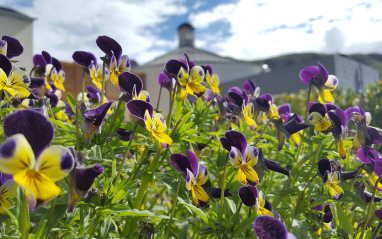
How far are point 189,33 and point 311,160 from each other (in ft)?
67.1

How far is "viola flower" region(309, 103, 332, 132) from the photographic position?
4.27ft

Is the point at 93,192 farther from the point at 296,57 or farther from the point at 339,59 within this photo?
the point at 296,57

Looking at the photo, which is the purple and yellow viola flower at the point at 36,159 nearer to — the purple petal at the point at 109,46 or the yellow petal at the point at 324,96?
the purple petal at the point at 109,46

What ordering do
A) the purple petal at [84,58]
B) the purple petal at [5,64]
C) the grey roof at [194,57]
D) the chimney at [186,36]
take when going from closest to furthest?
the purple petal at [5,64] < the purple petal at [84,58] < the grey roof at [194,57] < the chimney at [186,36]

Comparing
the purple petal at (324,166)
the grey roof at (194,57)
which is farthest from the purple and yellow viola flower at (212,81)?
the grey roof at (194,57)

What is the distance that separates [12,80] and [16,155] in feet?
1.80

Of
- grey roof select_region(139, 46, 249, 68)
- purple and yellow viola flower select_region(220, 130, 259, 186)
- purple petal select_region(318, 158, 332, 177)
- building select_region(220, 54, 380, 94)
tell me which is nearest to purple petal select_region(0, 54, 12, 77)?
purple and yellow viola flower select_region(220, 130, 259, 186)

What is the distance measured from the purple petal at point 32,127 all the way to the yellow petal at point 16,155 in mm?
29

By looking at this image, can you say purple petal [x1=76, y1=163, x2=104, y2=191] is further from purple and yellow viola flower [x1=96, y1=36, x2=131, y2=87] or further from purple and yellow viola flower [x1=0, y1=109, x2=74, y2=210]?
purple and yellow viola flower [x1=96, y1=36, x2=131, y2=87]

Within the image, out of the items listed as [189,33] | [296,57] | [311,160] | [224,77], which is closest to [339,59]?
[224,77]

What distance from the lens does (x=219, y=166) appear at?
1346 mm

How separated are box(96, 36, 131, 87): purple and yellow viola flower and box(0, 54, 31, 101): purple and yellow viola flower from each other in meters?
0.22

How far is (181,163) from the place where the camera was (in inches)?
37.7

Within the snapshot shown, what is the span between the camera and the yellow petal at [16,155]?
0.56 meters
